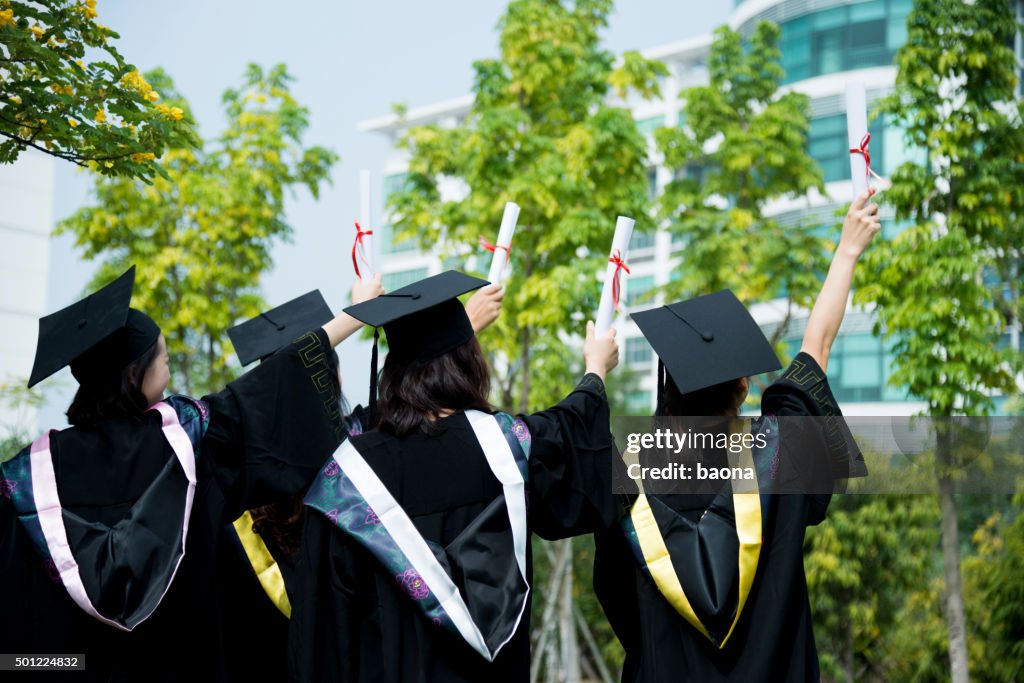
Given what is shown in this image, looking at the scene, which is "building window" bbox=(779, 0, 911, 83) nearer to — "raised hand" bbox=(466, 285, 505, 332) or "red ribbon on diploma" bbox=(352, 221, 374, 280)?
"red ribbon on diploma" bbox=(352, 221, 374, 280)

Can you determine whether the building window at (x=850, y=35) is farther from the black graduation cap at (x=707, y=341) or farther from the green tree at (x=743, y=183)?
the black graduation cap at (x=707, y=341)

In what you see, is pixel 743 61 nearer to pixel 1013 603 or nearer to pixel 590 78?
pixel 590 78

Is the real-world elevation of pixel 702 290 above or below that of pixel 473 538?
above

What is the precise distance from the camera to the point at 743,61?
9922 mm

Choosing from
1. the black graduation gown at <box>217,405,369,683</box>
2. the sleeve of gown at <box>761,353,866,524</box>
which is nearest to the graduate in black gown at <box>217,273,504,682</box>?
the black graduation gown at <box>217,405,369,683</box>

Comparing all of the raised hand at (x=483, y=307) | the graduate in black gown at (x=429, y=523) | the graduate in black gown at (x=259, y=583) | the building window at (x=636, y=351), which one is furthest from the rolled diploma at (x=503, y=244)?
the building window at (x=636, y=351)

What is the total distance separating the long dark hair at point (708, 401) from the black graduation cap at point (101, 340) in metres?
1.50

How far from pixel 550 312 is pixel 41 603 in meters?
5.52

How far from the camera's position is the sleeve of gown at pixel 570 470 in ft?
8.75

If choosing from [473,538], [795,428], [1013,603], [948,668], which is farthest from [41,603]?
[948,668]

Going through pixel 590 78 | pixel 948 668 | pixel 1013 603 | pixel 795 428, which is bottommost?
pixel 948 668

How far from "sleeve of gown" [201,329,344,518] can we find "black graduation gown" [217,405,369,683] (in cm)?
46

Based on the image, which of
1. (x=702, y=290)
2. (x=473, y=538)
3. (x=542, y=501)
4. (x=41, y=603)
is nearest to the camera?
(x=473, y=538)

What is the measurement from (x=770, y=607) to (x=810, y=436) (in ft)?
1.54
